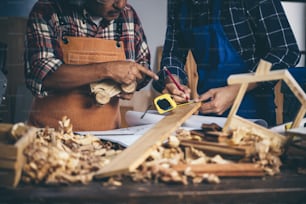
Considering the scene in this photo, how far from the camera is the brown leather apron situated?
232 cm

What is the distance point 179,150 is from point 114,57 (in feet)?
4.28

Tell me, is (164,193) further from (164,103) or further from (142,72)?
(142,72)

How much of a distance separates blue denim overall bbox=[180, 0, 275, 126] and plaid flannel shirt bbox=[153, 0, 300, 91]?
0.12 feet

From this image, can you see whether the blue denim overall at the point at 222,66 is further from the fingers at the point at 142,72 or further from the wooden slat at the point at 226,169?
the wooden slat at the point at 226,169

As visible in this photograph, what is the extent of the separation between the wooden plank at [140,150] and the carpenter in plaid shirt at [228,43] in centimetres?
61

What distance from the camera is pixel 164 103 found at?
1801 mm

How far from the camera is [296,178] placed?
1.14 meters

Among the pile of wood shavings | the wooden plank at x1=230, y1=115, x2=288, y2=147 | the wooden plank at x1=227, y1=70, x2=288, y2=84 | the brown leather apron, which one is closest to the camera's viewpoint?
the pile of wood shavings

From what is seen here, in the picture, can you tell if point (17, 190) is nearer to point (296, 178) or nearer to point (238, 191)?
point (238, 191)

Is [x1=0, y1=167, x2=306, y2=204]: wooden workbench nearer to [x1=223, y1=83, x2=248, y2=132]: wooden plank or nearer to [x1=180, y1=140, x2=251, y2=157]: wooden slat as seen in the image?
[x1=180, y1=140, x2=251, y2=157]: wooden slat

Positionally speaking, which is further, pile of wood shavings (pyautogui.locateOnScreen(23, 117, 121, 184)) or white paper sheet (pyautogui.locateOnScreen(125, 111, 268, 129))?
white paper sheet (pyautogui.locateOnScreen(125, 111, 268, 129))

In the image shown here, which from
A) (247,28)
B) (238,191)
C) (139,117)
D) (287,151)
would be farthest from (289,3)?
(238,191)

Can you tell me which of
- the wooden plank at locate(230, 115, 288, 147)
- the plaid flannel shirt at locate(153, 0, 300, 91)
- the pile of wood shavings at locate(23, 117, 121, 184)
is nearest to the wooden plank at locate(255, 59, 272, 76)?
the wooden plank at locate(230, 115, 288, 147)

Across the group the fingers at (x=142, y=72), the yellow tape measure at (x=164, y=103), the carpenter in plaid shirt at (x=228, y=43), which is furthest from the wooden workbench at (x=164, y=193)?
the fingers at (x=142, y=72)
